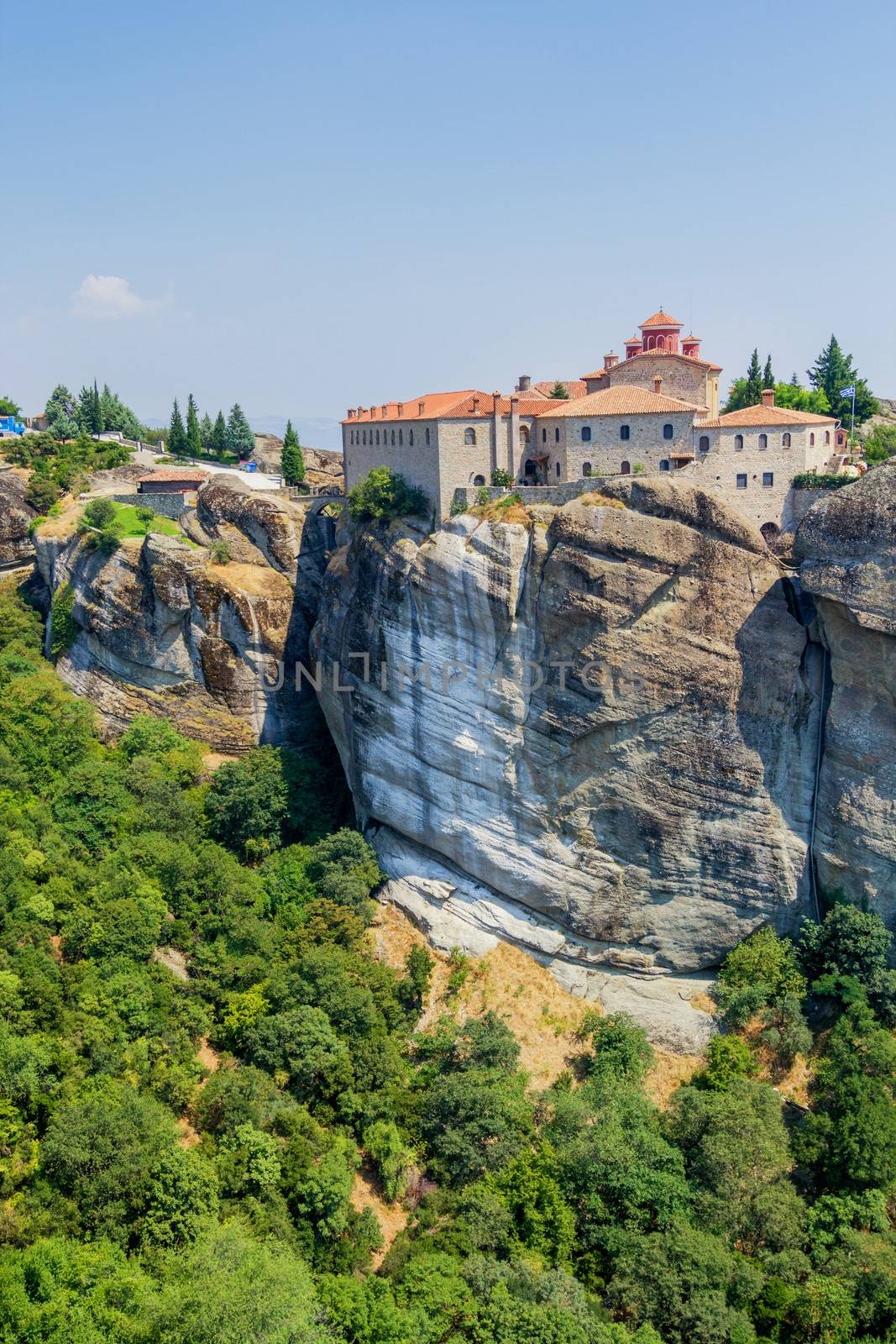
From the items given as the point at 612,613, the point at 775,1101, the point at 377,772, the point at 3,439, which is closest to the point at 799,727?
the point at 612,613

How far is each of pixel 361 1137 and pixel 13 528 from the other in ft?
129

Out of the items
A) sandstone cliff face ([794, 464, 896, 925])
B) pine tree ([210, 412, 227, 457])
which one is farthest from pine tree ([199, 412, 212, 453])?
sandstone cliff face ([794, 464, 896, 925])

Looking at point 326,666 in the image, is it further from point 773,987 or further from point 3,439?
point 3,439

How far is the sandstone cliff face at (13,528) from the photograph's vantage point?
6044 cm

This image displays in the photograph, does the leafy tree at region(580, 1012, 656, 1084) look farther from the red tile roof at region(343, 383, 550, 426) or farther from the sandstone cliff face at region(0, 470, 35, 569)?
the sandstone cliff face at region(0, 470, 35, 569)

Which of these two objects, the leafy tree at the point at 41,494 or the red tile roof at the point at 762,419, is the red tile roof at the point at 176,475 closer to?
the leafy tree at the point at 41,494

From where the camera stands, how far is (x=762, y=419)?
1556 inches

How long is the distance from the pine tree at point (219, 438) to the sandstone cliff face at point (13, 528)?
760 inches

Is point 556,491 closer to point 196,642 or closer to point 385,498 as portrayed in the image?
point 385,498

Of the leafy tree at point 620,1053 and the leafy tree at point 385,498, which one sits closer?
the leafy tree at point 620,1053

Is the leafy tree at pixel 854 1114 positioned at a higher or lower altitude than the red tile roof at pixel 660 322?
lower

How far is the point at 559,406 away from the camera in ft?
144

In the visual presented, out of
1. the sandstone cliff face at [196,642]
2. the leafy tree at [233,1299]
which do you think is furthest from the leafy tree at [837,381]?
the leafy tree at [233,1299]

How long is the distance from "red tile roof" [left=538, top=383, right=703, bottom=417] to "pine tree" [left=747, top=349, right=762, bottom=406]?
1306 centimetres
